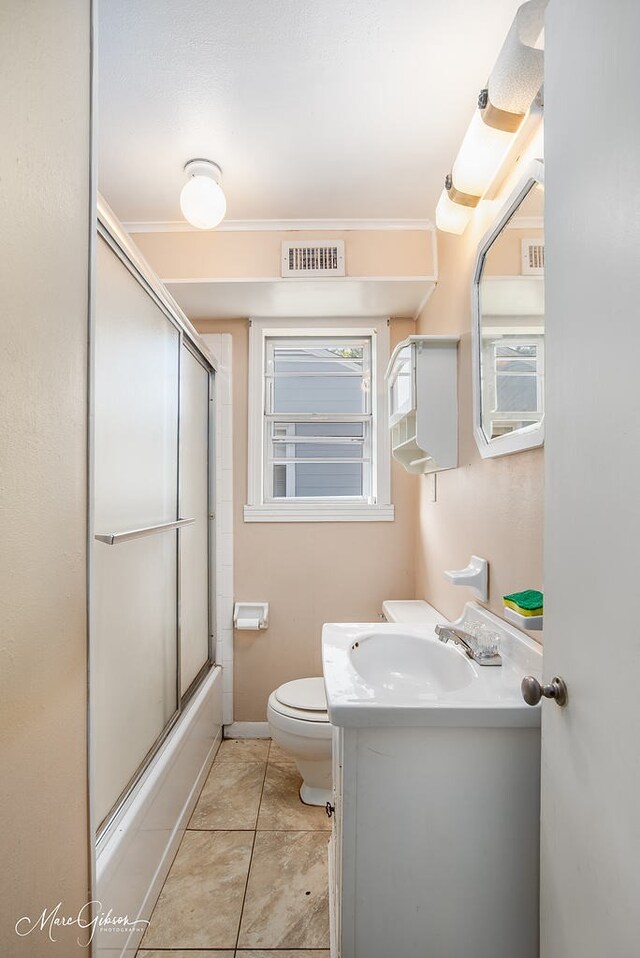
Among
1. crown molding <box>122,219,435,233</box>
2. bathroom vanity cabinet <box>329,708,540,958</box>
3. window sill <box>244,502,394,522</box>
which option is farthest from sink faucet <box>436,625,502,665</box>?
crown molding <box>122,219,435,233</box>

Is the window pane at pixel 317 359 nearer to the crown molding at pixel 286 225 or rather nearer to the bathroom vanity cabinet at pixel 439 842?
the crown molding at pixel 286 225

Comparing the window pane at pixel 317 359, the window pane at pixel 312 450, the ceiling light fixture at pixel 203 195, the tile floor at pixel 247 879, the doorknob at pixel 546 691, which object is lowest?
the tile floor at pixel 247 879

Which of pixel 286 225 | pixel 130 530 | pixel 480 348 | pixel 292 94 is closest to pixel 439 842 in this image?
pixel 130 530

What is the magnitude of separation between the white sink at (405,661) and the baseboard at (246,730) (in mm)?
1345

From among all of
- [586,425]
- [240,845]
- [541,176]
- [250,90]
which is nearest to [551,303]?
[586,425]

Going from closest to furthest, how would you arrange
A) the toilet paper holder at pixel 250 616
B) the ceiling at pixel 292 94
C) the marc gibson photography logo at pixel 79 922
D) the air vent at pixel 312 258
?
the marc gibson photography logo at pixel 79 922 → the ceiling at pixel 292 94 → the air vent at pixel 312 258 → the toilet paper holder at pixel 250 616

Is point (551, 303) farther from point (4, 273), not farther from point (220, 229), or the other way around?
point (220, 229)

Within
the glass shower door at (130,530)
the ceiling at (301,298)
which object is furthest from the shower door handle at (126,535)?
the ceiling at (301,298)

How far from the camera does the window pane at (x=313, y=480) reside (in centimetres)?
275

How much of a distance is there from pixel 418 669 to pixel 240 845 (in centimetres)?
97

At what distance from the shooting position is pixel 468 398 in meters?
1.80

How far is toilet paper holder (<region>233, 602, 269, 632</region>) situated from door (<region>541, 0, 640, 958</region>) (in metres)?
1.78

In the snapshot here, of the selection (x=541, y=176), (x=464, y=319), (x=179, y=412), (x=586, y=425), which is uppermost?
(x=541, y=176)

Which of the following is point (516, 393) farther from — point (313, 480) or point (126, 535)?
point (313, 480)
